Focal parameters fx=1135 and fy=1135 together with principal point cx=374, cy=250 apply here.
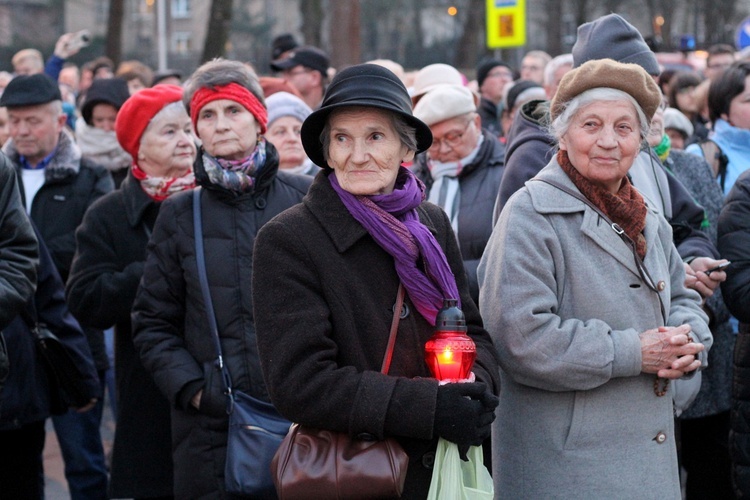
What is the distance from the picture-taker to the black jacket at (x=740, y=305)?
474 centimetres

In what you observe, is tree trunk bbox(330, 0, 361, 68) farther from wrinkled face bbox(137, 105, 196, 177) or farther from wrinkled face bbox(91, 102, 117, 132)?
wrinkled face bbox(137, 105, 196, 177)

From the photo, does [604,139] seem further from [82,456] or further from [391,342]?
[82,456]

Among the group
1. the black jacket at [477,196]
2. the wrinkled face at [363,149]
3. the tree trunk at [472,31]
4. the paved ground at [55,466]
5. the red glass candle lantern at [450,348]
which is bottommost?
the paved ground at [55,466]

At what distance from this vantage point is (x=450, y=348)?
10.4 ft

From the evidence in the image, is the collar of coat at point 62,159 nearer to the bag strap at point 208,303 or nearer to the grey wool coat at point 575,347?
the bag strap at point 208,303

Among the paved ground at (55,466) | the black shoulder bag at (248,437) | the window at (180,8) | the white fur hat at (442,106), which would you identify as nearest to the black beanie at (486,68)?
the paved ground at (55,466)

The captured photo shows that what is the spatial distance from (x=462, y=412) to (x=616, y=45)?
6.69ft

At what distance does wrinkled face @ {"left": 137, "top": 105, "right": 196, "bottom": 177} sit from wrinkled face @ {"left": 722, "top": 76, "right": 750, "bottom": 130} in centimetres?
297

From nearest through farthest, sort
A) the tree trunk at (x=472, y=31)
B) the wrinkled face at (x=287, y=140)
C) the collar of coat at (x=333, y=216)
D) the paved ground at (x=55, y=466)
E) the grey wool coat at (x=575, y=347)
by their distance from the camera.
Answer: the collar of coat at (x=333, y=216) < the grey wool coat at (x=575, y=347) < the wrinkled face at (x=287, y=140) < the paved ground at (x=55, y=466) < the tree trunk at (x=472, y=31)

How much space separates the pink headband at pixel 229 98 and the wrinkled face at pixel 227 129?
0.05 ft

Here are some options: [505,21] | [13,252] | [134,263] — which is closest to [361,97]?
[13,252]

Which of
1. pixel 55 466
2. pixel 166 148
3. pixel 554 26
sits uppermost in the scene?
pixel 554 26

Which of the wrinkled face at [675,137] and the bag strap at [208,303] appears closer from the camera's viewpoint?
the bag strap at [208,303]

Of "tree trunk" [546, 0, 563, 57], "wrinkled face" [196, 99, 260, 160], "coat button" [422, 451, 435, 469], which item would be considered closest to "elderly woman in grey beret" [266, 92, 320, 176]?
"wrinkled face" [196, 99, 260, 160]
